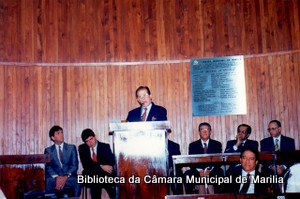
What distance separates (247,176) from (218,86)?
3227 millimetres

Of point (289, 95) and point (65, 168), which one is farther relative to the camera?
point (289, 95)

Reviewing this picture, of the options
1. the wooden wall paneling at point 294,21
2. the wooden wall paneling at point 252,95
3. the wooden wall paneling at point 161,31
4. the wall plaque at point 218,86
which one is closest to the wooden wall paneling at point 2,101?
the wooden wall paneling at point 161,31

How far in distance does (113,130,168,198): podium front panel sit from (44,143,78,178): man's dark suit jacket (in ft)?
8.71

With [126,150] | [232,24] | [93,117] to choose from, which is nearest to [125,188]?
[126,150]

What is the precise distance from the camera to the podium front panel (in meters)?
4.30

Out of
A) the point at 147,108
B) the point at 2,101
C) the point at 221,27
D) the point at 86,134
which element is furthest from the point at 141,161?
the point at 221,27

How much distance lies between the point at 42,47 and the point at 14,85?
31.2 inches

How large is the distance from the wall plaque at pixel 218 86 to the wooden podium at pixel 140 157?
322 centimetres

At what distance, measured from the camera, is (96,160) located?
262 inches

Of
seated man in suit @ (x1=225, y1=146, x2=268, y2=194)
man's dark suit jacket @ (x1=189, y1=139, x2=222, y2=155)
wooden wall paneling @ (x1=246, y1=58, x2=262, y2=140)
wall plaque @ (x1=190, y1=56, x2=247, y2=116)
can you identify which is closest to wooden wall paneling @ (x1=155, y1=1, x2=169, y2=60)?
wall plaque @ (x1=190, y1=56, x2=247, y2=116)

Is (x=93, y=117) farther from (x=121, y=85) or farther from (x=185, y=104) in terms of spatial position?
(x=185, y=104)

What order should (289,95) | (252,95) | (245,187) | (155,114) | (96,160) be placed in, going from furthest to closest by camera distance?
(252,95)
(289,95)
(96,160)
(155,114)
(245,187)

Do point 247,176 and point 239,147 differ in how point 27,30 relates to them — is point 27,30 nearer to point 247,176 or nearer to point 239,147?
point 239,147

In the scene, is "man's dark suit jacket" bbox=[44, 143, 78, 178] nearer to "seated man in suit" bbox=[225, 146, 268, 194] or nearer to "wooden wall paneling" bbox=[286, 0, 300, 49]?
"seated man in suit" bbox=[225, 146, 268, 194]
